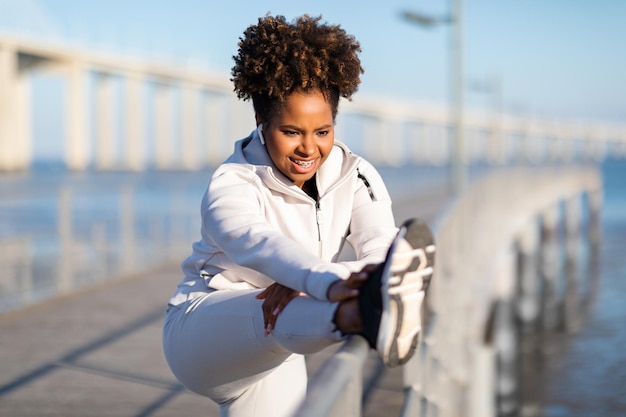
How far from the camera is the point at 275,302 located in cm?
191

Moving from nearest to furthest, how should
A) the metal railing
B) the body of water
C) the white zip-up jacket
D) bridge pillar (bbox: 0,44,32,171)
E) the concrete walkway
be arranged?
the metal railing, the white zip-up jacket, the concrete walkway, the body of water, bridge pillar (bbox: 0,44,32,171)

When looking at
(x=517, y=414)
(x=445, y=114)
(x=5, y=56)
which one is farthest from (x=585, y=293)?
(x=445, y=114)

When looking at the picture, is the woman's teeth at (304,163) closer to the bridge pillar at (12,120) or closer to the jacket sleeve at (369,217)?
Result: the jacket sleeve at (369,217)

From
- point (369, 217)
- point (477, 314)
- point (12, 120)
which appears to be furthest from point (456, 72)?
point (12, 120)

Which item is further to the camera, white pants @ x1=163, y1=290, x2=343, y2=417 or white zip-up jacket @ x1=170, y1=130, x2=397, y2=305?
white zip-up jacket @ x1=170, y1=130, x2=397, y2=305

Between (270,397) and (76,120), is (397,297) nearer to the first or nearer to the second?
(270,397)

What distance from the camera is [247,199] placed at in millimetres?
2082

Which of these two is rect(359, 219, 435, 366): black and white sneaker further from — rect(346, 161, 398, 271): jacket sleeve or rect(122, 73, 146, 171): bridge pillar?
rect(122, 73, 146, 171): bridge pillar

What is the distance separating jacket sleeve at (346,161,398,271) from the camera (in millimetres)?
2246

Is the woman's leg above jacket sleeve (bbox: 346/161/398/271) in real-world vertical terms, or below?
below

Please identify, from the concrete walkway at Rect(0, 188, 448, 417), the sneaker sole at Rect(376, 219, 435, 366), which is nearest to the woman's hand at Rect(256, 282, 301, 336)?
the sneaker sole at Rect(376, 219, 435, 366)

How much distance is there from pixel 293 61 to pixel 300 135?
0.64 feet

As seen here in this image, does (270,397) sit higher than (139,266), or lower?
higher

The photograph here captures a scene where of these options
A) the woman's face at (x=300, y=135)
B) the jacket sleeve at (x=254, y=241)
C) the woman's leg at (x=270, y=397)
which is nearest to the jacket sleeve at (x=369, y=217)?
the woman's face at (x=300, y=135)
